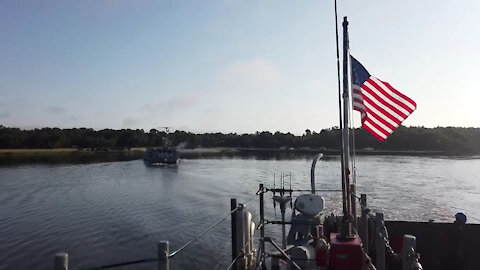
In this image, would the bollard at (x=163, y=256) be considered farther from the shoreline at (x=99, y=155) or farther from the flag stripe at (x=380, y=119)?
the shoreline at (x=99, y=155)

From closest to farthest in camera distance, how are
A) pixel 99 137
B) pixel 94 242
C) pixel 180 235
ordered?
pixel 94 242 → pixel 180 235 → pixel 99 137

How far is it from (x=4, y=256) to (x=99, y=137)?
15999 cm

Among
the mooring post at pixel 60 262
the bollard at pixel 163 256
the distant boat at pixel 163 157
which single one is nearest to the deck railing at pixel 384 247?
the bollard at pixel 163 256

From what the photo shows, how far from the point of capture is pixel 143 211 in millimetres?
32000

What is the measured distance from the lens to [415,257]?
18.3 feet

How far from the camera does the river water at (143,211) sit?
20.6m

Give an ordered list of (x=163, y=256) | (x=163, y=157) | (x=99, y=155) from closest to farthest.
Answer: (x=163, y=256)
(x=163, y=157)
(x=99, y=155)

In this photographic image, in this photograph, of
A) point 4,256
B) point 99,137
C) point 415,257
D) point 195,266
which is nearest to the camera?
point 415,257

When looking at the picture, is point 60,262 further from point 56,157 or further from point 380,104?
point 56,157

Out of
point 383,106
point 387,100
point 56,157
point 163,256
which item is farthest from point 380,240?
point 56,157

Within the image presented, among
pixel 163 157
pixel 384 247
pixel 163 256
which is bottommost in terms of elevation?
pixel 384 247

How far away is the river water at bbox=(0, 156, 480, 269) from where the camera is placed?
20.6 m

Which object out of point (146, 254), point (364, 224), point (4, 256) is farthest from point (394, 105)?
point (4, 256)

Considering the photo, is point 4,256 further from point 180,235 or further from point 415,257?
point 415,257
